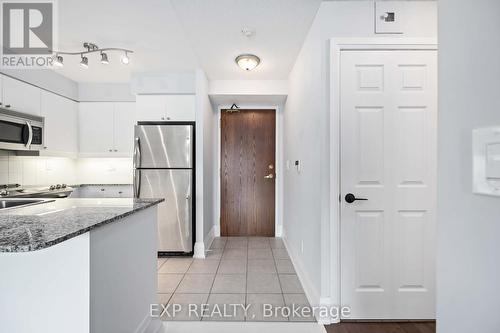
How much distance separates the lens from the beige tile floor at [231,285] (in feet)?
6.79

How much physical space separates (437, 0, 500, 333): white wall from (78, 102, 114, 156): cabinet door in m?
4.07

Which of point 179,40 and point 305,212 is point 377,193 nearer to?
point 305,212

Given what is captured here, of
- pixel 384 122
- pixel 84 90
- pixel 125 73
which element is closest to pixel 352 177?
pixel 384 122

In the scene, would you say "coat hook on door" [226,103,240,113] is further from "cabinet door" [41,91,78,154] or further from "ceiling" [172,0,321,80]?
"cabinet door" [41,91,78,154]

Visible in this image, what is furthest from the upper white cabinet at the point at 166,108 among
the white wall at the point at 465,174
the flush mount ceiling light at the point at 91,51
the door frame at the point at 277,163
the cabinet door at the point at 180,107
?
the white wall at the point at 465,174

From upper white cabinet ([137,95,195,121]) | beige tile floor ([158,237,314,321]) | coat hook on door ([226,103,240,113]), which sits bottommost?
beige tile floor ([158,237,314,321])

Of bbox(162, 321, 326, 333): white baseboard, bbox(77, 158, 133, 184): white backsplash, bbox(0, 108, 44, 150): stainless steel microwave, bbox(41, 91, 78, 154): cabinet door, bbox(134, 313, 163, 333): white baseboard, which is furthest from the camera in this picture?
bbox(77, 158, 133, 184): white backsplash

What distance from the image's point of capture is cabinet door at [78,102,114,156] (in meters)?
3.84

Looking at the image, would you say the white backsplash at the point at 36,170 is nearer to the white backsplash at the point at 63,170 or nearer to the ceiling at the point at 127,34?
the white backsplash at the point at 63,170

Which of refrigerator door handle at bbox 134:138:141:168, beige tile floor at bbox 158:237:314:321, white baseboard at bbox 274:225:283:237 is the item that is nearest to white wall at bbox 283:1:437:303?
beige tile floor at bbox 158:237:314:321

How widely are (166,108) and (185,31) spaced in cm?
125

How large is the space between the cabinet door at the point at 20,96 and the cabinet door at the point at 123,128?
929 millimetres

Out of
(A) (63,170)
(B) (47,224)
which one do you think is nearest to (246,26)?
(B) (47,224)

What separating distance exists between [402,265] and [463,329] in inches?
55.2
